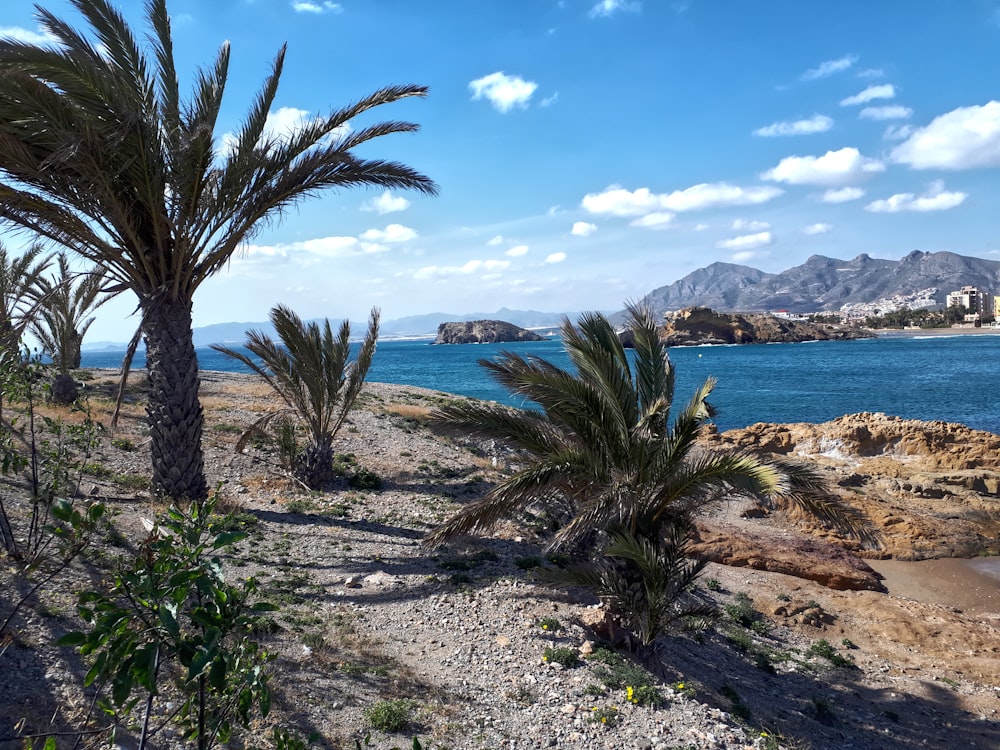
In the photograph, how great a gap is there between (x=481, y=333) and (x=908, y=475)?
16370 centimetres

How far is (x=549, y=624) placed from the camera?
739 centimetres

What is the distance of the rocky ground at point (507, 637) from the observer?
17.5ft

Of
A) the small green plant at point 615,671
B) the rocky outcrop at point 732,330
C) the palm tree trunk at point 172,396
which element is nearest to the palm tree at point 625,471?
the small green plant at point 615,671

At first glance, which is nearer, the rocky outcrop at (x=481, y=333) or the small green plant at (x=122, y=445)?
the small green plant at (x=122, y=445)

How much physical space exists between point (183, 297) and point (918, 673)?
12251 millimetres

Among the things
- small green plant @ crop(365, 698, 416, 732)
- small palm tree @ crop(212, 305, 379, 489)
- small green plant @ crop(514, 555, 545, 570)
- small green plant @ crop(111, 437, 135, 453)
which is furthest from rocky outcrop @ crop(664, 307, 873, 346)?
small green plant @ crop(365, 698, 416, 732)

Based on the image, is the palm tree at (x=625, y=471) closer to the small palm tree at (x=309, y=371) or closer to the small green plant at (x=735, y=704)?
the small green plant at (x=735, y=704)

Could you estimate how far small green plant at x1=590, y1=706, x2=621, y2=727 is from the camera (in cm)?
557

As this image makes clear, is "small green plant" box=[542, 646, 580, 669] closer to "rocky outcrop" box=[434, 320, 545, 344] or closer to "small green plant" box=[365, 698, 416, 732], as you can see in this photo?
"small green plant" box=[365, 698, 416, 732]

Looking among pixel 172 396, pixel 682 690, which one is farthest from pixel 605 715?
pixel 172 396

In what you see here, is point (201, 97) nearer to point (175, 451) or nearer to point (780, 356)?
point (175, 451)

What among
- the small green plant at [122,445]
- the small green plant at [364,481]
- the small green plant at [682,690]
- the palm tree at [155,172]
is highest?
the palm tree at [155,172]

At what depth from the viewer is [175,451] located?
9.41 metres

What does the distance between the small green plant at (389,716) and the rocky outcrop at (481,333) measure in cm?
17391
